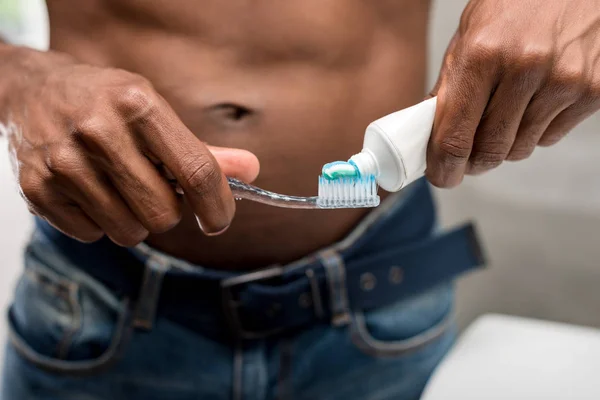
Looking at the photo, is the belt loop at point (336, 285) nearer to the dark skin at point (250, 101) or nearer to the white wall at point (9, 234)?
the dark skin at point (250, 101)

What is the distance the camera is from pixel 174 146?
40 cm

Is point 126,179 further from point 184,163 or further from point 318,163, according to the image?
point 318,163

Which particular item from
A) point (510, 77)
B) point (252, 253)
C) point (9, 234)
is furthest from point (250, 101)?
point (9, 234)

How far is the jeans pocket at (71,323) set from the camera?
0.57 metres

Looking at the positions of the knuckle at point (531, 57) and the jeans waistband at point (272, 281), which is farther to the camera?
the jeans waistband at point (272, 281)

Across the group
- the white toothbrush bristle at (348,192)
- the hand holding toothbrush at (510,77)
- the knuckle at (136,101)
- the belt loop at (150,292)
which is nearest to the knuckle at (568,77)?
the hand holding toothbrush at (510,77)

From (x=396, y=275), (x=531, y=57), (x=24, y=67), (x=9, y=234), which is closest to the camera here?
(x=531, y=57)

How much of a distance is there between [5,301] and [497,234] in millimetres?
744

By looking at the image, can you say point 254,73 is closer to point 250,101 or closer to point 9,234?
point 250,101

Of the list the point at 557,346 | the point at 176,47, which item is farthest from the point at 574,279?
the point at 176,47

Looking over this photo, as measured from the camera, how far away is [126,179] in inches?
15.9

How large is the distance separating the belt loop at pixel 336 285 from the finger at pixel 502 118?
178 mm

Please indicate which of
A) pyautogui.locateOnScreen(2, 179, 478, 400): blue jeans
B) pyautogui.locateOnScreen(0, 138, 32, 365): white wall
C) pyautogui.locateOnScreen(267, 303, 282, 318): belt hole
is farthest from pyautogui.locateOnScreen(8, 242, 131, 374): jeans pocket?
pyautogui.locateOnScreen(0, 138, 32, 365): white wall

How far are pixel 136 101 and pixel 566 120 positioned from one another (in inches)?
10.3
